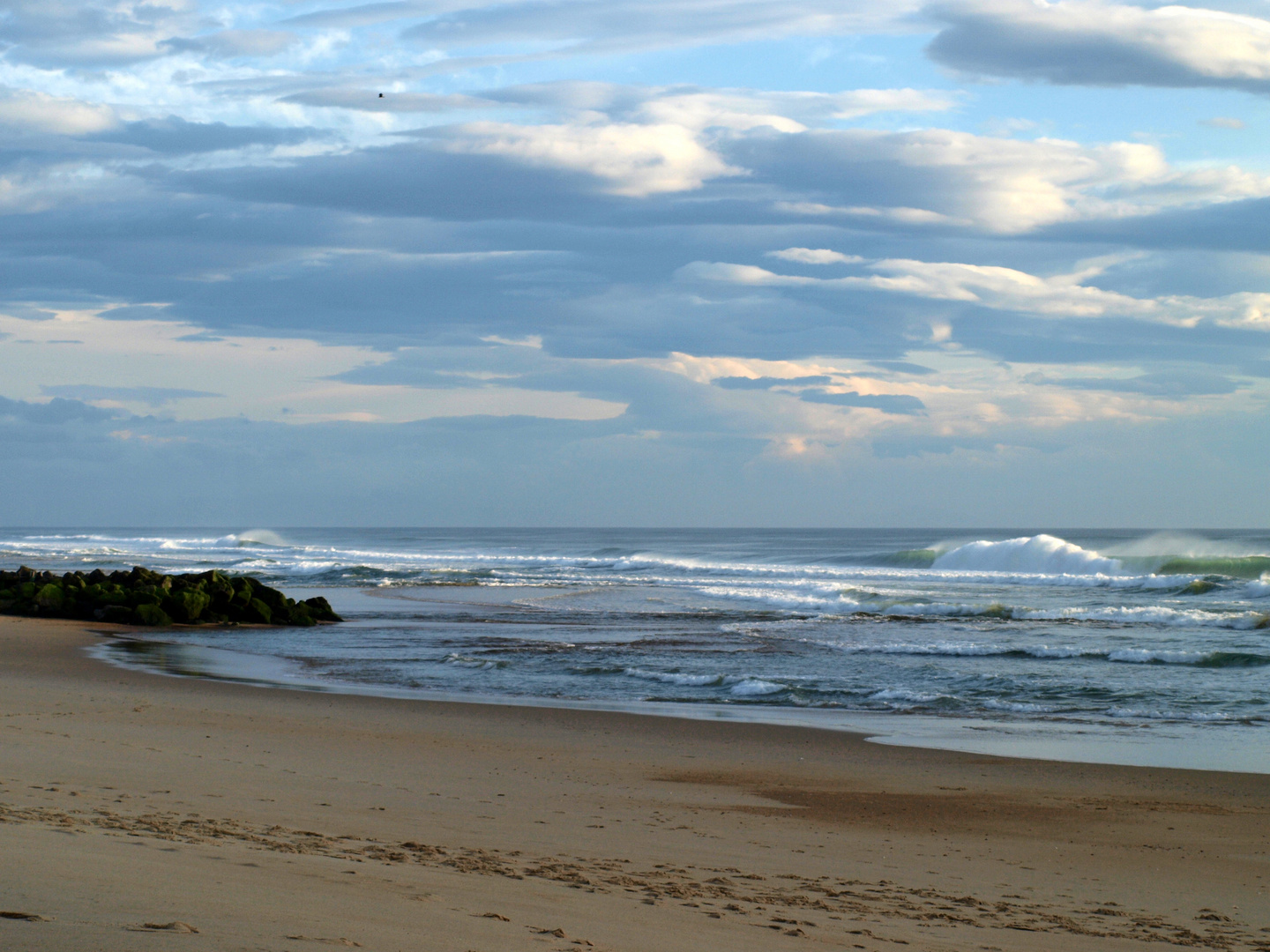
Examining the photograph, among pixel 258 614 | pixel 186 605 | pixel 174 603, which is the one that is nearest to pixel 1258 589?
pixel 258 614

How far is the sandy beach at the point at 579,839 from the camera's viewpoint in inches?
162

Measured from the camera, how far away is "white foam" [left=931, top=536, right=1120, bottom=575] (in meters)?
47.5

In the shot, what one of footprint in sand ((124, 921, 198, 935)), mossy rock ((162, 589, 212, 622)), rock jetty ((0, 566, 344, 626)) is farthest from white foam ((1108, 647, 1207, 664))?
mossy rock ((162, 589, 212, 622))

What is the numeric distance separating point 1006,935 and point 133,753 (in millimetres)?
6667

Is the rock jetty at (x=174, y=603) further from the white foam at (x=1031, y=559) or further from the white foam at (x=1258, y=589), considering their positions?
the white foam at (x=1031, y=559)

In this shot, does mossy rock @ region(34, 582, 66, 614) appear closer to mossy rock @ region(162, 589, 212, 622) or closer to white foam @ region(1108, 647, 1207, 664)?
mossy rock @ region(162, 589, 212, 622)

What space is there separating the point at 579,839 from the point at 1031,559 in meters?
48.9

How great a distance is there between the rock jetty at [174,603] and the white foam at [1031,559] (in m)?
36.1

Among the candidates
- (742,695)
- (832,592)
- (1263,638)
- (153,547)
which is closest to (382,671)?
(742,695)

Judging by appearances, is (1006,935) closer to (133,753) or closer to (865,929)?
(865,929)

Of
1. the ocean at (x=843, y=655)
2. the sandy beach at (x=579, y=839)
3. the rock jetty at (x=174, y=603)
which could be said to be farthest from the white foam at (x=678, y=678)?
the rock jetty at (x=174, y=603)

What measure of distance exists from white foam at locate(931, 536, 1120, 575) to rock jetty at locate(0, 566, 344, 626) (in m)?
36.1

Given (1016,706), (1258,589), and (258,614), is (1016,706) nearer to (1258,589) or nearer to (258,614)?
(258,614)

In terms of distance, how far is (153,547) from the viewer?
78.1 metres
